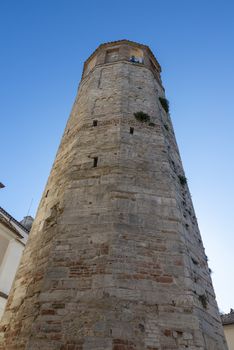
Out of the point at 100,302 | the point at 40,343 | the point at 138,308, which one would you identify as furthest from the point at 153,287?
the point at 40,343

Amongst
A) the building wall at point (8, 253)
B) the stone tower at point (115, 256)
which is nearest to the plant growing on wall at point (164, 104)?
the stone tower at point (115, 256)

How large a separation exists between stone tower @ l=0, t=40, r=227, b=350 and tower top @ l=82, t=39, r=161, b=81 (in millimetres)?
4749

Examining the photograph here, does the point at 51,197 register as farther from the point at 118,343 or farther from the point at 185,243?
the point at 118,343

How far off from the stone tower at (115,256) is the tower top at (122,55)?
15.6 feet

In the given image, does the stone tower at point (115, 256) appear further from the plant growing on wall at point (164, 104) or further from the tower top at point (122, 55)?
the tower top at point (122, 55)

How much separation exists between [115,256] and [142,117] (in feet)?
16.0

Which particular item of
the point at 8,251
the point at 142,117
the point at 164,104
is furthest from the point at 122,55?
the point at 8,251

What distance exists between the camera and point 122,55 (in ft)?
42.3

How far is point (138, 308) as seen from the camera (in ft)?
16.0

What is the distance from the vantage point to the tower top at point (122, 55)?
42.4ft

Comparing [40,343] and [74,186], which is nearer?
[40,343]

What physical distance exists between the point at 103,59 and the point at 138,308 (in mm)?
10746

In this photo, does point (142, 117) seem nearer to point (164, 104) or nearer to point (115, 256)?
point (164, 104)

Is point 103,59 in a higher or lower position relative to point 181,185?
higher
